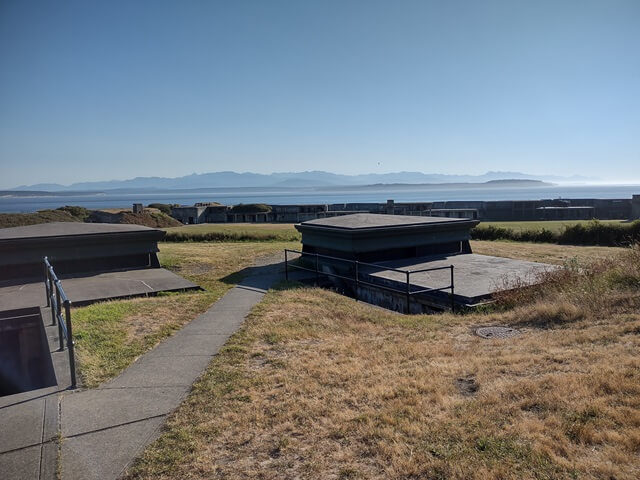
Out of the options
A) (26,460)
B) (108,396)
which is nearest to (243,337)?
(108,396)

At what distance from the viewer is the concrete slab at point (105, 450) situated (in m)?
3.47

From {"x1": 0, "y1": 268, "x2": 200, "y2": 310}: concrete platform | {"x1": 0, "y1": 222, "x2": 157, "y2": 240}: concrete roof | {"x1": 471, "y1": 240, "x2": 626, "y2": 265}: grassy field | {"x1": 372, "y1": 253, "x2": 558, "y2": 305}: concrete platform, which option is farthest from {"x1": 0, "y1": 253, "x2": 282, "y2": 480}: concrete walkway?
{"x1": 471, "y1": 240, "x2": 626, "y2": 265}: grassy field

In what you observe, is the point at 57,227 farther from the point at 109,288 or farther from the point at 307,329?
the point at 307,329

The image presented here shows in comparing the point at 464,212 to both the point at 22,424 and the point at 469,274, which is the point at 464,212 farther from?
the point at 22,424

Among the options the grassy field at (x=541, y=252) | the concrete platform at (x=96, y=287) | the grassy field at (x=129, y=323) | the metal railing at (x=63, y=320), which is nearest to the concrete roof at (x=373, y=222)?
the grassy field at (x=541, y=252)

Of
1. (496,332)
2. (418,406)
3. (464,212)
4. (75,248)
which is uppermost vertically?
(464,212)

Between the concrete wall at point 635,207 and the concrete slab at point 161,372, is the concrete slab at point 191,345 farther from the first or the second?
Result: the concrete wall at point 635,207

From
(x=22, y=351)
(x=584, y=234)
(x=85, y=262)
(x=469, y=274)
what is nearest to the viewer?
(x=22, y=351)

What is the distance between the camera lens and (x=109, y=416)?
14.4 ft

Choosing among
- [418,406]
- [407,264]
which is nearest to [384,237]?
[407,264]

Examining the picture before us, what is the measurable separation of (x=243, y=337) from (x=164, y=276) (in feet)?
19.0

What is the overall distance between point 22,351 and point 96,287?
2.72 metres

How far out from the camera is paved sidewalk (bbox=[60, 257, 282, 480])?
12.0 ft

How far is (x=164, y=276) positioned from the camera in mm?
11922
